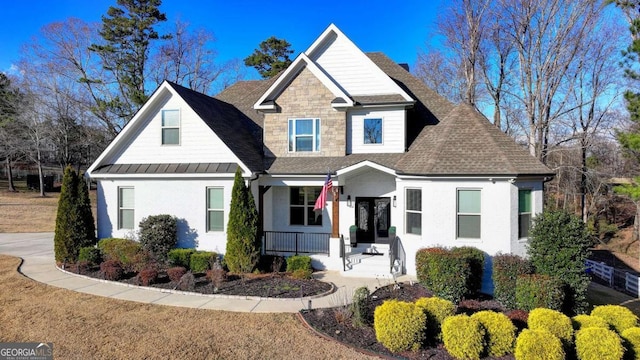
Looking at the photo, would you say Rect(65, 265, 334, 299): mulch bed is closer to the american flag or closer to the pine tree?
the pine tree

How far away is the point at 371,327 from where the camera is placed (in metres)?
8.06

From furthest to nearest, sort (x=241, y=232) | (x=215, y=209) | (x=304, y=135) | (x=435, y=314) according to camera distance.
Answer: (x=304, y=135) < (x=215, y=209) < (x=241, y=232) < (x=435, y=314)

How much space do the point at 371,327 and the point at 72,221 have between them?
11576mm

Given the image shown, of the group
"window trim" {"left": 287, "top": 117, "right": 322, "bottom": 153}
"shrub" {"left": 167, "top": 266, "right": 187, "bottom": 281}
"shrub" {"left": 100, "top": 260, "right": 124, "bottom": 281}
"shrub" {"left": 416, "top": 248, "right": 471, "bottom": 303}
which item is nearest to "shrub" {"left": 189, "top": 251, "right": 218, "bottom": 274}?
"shrub" {"left": 167, "top": 266, "right": 187, "bottom": 281}

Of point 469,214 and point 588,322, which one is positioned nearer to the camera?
point 588,322

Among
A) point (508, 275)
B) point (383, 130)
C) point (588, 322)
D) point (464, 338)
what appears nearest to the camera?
point (464, 338)

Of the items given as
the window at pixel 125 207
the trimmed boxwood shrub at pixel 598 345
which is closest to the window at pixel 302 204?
the window at pixel 125 207

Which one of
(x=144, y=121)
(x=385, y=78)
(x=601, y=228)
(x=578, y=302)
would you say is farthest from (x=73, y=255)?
(x=601, y=228)

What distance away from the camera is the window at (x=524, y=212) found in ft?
38.5

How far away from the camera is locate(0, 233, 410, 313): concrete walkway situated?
9.52 m

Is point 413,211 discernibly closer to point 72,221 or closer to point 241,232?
point 241,232

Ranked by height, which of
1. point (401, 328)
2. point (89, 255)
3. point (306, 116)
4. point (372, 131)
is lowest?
point (401, 328)

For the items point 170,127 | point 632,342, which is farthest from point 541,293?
point 170,127

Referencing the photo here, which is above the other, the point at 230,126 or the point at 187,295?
the point at 230,126
